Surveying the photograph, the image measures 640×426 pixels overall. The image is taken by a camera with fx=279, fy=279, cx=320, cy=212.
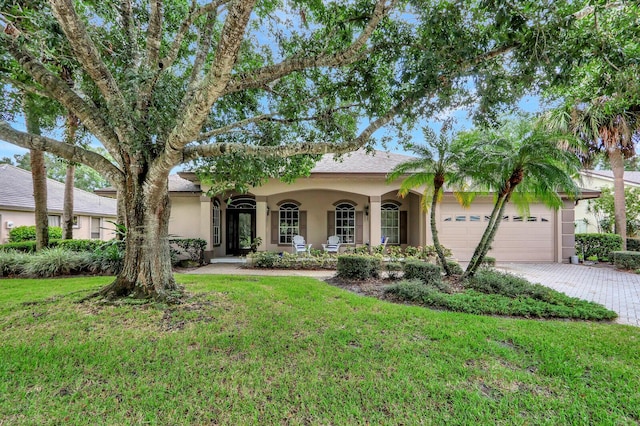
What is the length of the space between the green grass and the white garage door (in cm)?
812

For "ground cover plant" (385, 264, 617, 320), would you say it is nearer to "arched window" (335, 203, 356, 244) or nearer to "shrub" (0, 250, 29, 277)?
"arched window" (335, 203, 356, 244)

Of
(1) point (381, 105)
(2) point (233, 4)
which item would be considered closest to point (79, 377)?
(2) point (233, 4)

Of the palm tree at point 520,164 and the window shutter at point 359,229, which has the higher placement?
the palm tree at point 520,164

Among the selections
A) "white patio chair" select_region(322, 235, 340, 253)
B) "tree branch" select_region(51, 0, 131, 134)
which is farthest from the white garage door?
"tree branch" select_region(51, 0, 131, 134)

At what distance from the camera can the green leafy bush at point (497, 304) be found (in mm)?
5387

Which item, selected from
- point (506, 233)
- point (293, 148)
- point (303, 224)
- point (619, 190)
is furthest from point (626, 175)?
point (293, 148)

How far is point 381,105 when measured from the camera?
21.2 feet

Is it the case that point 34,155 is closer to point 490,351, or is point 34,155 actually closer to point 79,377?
point 79,377

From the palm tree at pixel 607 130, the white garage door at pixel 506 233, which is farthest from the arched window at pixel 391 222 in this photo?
the palm tree at pixel 607 130

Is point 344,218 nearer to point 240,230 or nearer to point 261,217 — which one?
point 261,217

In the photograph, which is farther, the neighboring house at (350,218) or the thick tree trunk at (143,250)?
the neighboring house at (350,218)

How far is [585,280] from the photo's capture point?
29.2 feet

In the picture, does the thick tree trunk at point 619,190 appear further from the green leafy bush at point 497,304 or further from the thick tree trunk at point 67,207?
the thick tree trunk at point 67,207

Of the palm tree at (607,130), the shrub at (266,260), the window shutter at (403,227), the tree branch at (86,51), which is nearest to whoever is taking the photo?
the tree branch at (86,51)
